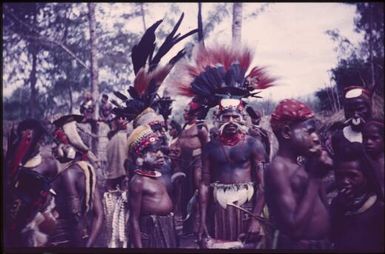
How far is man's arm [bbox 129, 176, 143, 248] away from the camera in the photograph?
593 centimetres

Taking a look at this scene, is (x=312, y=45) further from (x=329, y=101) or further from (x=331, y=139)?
(x=331, y=139)

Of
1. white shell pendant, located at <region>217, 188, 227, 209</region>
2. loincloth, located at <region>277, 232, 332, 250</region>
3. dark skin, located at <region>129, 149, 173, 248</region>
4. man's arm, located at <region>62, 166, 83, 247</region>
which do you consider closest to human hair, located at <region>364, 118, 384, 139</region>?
loincloth, located at <region>277, 232, 332, 250</region>

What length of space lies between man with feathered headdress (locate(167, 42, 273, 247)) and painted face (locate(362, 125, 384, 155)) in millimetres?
1094

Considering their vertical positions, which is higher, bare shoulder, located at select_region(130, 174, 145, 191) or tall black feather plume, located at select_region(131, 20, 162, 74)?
tall black feather plume, located at select_region(131, 20, 162, 74)

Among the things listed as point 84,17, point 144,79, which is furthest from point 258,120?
point 84,17

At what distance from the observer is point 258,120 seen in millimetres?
5926

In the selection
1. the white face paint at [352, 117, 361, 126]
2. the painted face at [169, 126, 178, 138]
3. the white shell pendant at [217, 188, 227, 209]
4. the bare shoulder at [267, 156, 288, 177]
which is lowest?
the white shell pendant at [217, 188, 227, 209]

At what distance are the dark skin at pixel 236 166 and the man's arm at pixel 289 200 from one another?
18 centimetres

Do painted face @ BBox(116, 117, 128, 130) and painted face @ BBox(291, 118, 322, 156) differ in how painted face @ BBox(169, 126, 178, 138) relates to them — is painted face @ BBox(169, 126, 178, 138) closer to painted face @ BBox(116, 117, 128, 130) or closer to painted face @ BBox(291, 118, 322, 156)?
painted face @ BBox(116, 117, 128, 130)

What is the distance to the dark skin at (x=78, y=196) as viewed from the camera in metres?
6.18

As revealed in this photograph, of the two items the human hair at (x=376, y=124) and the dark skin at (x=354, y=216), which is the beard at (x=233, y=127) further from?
the human hair at (x=376, y=124)

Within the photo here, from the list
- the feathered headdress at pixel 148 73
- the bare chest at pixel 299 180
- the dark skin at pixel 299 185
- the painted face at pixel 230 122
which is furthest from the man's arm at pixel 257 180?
the feathered headdress at pixel 148 73

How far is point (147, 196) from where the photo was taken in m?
5.93

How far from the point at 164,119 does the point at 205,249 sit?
61.0 inches
